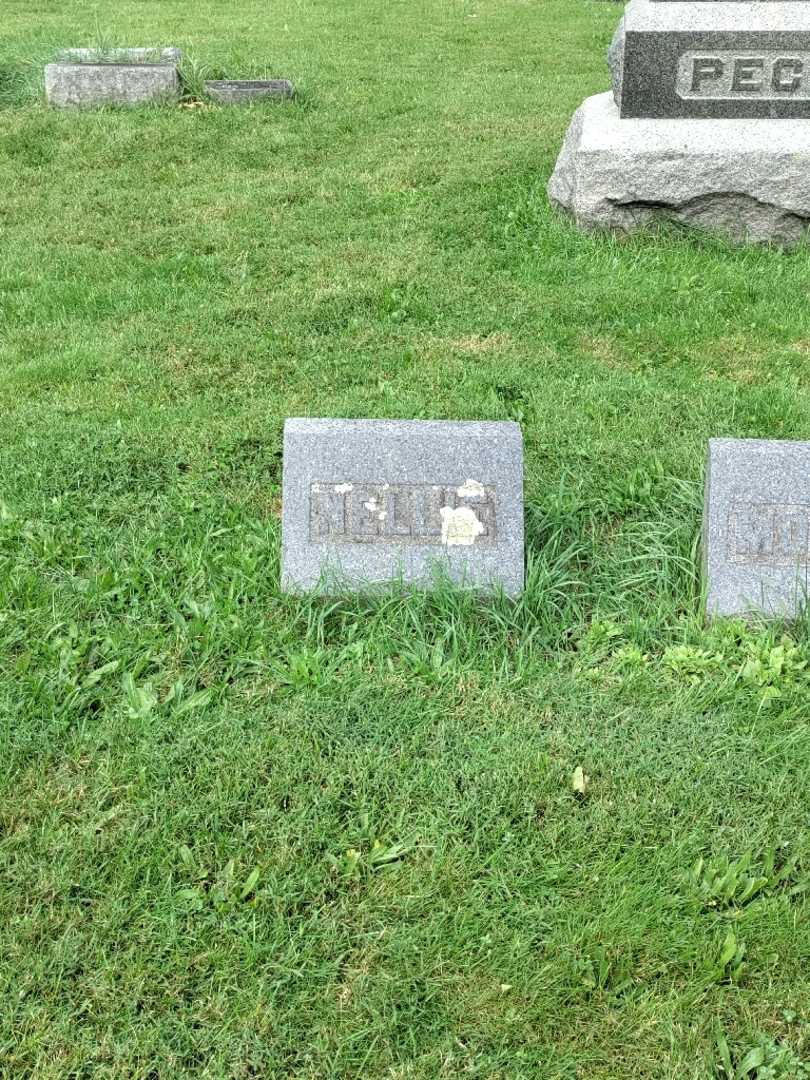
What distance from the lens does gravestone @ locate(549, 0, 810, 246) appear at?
5977 millimetres

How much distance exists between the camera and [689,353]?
5094mm

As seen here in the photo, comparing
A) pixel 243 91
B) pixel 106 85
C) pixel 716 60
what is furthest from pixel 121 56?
pixel 716 60

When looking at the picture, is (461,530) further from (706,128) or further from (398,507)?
(706,128)

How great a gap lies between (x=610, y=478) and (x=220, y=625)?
1647 mm

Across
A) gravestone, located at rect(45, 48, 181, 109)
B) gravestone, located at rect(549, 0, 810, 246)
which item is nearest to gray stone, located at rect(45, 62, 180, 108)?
gravestone, located at rect(45, 48, 181, 109)

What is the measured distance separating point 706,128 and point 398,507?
391 cm

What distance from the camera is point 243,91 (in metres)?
8.66

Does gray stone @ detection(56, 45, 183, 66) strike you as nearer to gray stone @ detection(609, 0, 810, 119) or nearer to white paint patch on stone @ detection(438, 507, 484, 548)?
gray stone @ detection(609, 0, 810, 119)

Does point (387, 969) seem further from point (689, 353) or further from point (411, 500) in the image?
point (689, 353)

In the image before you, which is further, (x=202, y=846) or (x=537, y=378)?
(x=537, y=378)

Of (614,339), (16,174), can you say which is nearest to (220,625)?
(614,339)

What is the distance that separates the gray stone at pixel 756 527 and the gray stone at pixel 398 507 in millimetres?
611

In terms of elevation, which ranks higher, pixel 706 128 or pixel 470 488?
pixel 706 128

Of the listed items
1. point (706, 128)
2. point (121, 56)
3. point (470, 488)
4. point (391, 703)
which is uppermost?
point (121, 56)
